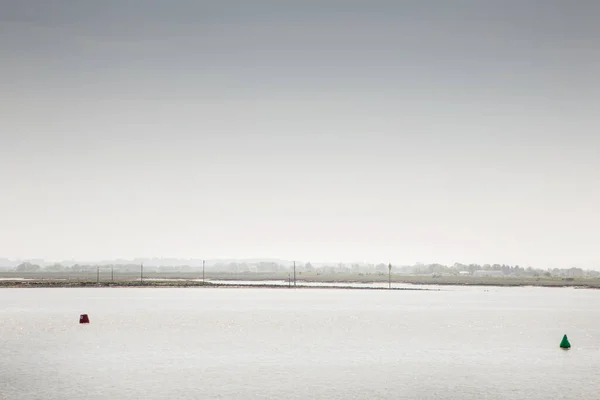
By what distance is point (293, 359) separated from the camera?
4088 cm

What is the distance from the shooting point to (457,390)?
101ft

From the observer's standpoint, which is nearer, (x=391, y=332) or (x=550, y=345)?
(x=550, y=345)

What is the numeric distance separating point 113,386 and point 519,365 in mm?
24513

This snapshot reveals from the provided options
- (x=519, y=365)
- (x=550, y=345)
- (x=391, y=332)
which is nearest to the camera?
(x=519, y=365)

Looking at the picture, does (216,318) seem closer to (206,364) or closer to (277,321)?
(277,321)

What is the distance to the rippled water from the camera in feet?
100

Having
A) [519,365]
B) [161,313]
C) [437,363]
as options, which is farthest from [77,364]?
[161,313]

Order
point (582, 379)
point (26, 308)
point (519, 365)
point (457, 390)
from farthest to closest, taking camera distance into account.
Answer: point (26, 308)
point (519, 365)
point (582, 379)
point (457, 390)

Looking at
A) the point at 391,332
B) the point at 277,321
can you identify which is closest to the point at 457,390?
the point at 391,332

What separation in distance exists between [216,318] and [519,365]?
42.9m

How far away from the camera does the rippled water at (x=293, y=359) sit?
100 feet

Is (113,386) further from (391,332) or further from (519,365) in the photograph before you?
(391,332)

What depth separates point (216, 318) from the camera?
7481 cm

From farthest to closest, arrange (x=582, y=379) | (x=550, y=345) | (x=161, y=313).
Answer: (x=161, y=313) → (x=550, y=345) → (x=582, y=379)
